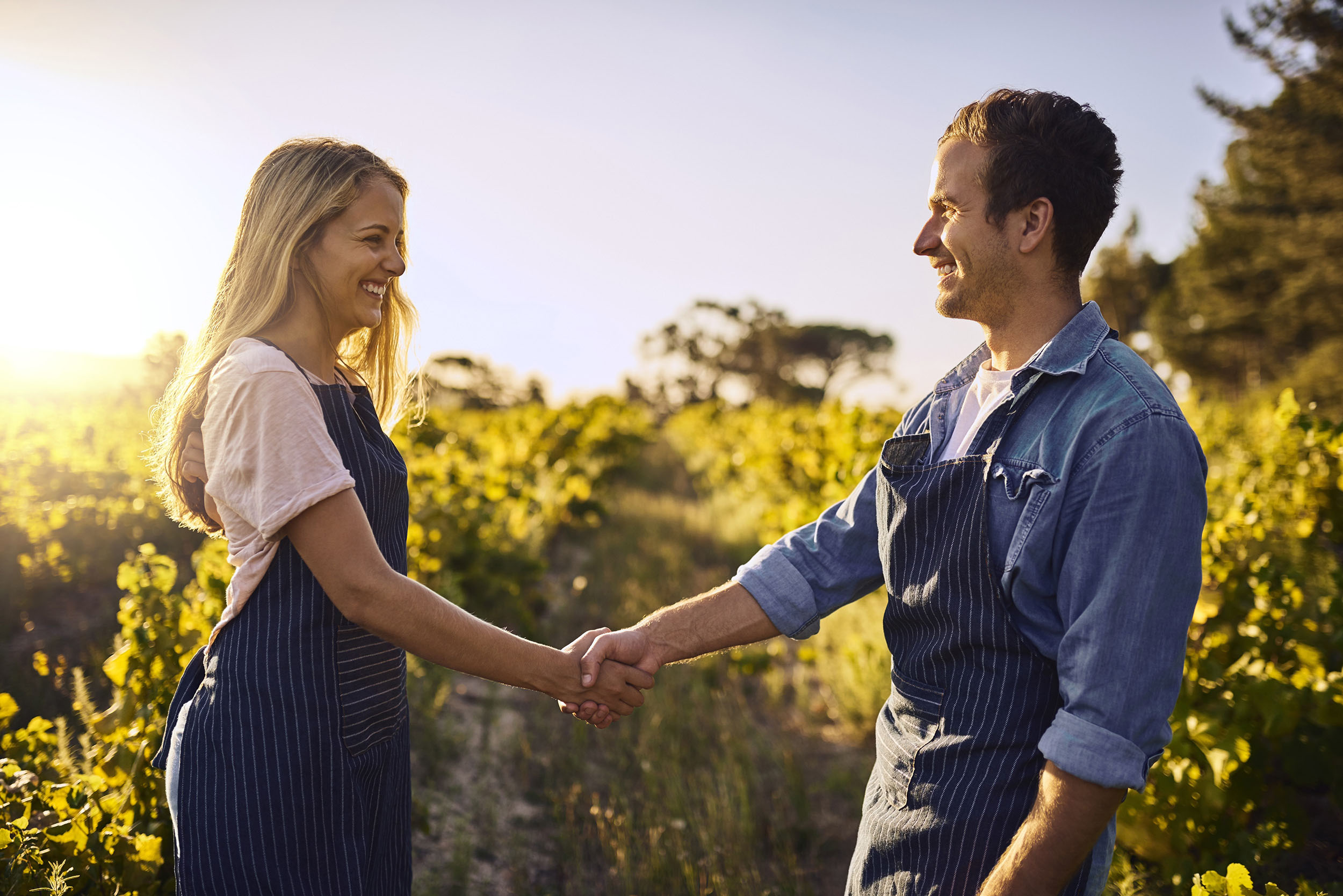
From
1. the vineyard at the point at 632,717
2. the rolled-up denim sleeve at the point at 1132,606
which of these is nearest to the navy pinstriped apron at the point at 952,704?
the rolled-up denim sleeve at the point at 1132,606

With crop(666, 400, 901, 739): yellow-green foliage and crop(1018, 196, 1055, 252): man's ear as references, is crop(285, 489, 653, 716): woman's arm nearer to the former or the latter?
crop(1018, 196, 1055, 252): man's ear

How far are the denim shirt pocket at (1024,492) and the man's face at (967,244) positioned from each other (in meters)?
0.40

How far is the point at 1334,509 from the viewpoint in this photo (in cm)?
381

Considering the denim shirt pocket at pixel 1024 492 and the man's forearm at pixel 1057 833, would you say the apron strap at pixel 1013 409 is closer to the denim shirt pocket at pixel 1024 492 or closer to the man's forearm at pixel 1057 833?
the denim shirt pocket at pixel 1024 492

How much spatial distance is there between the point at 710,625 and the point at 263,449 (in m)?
1.12

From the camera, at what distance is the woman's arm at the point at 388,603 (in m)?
1.36

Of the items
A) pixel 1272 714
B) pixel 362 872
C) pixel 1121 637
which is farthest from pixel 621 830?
pixel 1121 637

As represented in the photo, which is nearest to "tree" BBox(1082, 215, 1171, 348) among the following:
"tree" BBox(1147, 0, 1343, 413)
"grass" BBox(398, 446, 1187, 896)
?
"tree" BBox(1147, 0, 1343, 413)

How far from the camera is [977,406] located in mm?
1677

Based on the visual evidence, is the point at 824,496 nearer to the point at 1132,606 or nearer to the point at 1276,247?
the point at 1132,606

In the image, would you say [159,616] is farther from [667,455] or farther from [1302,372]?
[1302,372]

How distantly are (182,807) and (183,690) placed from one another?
0.79ft

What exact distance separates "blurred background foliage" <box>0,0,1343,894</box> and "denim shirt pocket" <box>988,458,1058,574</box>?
2.36ft

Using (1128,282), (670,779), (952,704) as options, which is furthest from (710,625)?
(1128,282)
